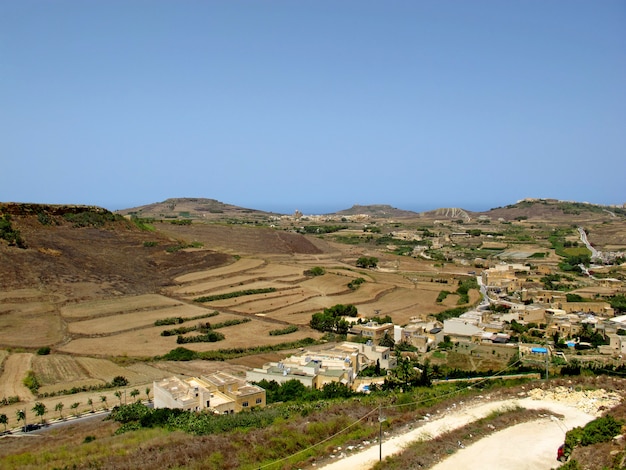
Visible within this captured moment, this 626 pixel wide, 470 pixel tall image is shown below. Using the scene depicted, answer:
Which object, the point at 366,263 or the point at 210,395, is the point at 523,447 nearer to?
the point at 210,395

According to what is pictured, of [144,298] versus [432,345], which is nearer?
[432,345]

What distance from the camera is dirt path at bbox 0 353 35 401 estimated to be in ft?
82.3

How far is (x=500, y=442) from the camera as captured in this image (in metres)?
15.7

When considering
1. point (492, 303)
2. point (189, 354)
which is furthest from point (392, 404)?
point (492, 303)

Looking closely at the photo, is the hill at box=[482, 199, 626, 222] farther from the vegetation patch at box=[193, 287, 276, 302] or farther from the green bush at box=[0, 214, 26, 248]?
the green bush at box=[0, 214, 26, 248]

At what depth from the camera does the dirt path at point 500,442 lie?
1428cm

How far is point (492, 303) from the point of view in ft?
148

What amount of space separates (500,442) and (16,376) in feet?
76.7

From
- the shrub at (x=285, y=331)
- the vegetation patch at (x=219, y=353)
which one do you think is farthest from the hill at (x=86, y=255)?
the shrub at (x=285, y=331)

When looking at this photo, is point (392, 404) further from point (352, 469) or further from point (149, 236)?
point (149, 236)

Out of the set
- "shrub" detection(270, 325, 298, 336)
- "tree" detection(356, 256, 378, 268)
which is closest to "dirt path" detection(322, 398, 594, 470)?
"shrub" detection(270, 325, 298, 336)

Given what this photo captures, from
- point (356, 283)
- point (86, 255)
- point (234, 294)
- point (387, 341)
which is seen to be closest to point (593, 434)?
point (387, 341)

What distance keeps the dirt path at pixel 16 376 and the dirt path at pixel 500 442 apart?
17355 millimetres

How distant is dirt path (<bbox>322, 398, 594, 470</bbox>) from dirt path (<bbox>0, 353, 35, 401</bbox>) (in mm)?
17355
